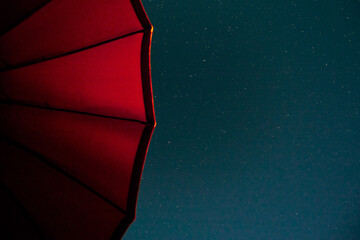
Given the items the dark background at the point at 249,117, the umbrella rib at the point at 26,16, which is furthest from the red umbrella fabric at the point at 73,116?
the dark background at the point at 249,117

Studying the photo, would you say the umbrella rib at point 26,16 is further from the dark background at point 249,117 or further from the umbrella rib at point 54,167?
the dark background at point 249,117

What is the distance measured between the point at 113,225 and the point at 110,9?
0.53 m

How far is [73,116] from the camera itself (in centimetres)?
80

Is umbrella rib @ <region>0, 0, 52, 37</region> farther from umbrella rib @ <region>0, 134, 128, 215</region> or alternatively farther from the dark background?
the dark background

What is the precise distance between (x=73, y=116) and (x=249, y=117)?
0.97 metres

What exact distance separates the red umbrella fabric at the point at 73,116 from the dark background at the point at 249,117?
68 centimetres

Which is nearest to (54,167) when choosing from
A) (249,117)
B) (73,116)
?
(73,116)

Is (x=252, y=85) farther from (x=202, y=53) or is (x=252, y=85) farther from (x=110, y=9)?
(x=110, y=9)

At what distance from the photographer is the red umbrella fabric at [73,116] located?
0.71 metres

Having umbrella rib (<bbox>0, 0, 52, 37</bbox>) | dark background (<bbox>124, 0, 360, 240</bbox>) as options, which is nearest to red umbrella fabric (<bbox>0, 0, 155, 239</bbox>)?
umbrella rib (<bbox>0, 0, 52, 37</bbox>)

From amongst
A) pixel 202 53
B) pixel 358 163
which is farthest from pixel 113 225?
pixel 358 163

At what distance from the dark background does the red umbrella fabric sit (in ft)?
2.23

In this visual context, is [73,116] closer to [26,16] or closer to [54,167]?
[54,167]

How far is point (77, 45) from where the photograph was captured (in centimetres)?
75
